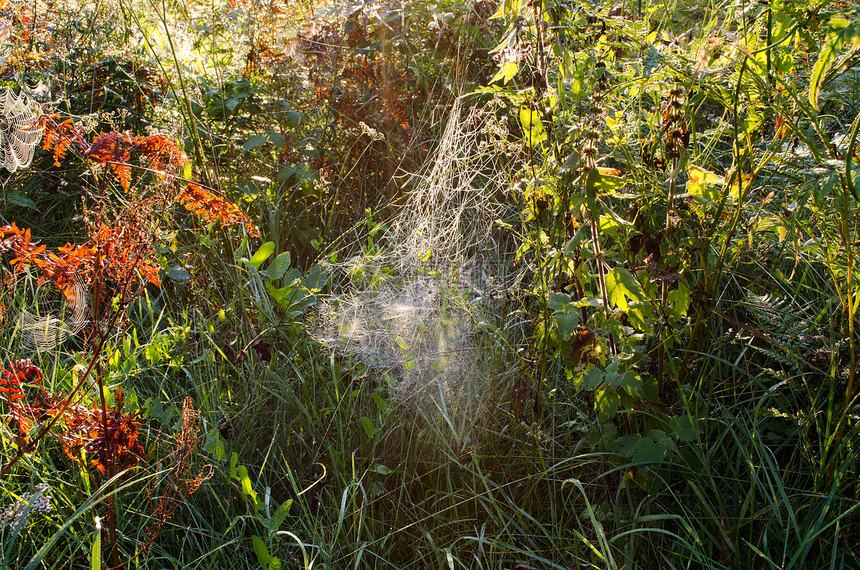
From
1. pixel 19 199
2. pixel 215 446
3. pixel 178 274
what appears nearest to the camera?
pixel 215 446

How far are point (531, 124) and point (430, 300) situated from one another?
82 cm

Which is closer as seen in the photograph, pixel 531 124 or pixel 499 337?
pixel 531 124

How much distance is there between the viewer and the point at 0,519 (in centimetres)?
146

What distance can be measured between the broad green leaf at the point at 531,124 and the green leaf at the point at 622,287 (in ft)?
1.31

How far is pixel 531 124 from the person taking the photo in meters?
1.60

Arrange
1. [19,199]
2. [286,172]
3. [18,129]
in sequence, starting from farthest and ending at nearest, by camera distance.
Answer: [286,172] < [19,199] < [18,129]

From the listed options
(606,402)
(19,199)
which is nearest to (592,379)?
(606,402)

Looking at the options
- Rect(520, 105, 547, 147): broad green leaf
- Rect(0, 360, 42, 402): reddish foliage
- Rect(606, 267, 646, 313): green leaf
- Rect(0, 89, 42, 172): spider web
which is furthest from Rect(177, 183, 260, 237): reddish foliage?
Rect(606, 267, 646, 313): green leaf

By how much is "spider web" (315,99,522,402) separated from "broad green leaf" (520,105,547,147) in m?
0.28

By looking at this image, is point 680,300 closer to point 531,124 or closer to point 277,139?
point 531,124

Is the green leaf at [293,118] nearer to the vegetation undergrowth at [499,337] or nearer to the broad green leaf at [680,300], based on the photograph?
the vegetation undergrowth at [499,337]

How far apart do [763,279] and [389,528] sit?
1473 mm

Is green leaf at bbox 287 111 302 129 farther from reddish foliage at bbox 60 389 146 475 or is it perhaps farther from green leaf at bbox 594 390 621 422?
green leaf at bbox 594 390 621 422

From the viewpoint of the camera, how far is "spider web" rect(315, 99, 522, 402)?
212 centimetres
